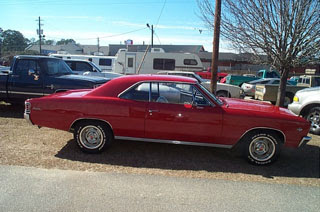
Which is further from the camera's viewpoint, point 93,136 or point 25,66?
point 25,66

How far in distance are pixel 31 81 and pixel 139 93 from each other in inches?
175

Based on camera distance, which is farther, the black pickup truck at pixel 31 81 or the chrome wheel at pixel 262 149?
the black pickup truck at pixel 31 81

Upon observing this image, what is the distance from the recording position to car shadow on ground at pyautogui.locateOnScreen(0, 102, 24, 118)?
285 inches

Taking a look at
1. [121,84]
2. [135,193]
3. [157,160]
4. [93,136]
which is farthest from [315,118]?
[93,136]

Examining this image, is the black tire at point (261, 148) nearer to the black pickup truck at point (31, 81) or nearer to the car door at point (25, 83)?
the black pickup truck at point (31, 81)

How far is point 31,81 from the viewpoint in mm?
7191

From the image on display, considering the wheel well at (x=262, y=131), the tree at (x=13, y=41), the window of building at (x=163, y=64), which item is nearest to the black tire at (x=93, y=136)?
the wheel well at (x=262, y=131)

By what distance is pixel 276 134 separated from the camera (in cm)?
432

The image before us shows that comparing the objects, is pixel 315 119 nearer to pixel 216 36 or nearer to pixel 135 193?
pixel 216 36

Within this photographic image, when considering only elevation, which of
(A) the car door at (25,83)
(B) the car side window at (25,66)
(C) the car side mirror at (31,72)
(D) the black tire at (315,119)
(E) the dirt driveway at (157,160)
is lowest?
(E) the dirt driveway at (157,160)

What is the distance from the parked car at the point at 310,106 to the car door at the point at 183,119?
3.88m

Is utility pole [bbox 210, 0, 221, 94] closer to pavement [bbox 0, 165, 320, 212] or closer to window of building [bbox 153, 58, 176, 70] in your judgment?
pavement [bbox 0, 165, 320, 212]

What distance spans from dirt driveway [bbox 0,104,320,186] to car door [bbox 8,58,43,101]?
196 centimetres

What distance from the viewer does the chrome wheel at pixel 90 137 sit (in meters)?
4.50
